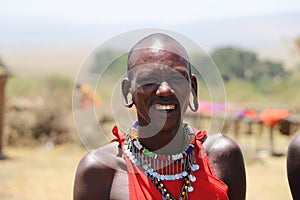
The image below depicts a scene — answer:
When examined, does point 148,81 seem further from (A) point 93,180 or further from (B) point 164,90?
(A) point 93,180

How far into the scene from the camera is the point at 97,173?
2.20 meters

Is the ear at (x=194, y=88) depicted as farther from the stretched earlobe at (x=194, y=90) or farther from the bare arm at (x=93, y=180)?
the bare arm at (x=93, y=180)

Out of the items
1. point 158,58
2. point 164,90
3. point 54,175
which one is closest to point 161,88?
point 164,90

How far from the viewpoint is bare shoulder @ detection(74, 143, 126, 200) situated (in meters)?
2.19

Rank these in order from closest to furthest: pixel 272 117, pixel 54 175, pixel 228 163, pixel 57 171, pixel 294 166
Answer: pixel 228 163 → pixel 294 166 → pixel 54 175 → pixel 57 171 → pixel 272 117

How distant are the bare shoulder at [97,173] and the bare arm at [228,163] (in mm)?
350

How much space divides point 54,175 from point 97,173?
8.40 meters

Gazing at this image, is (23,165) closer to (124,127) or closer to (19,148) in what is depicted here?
(19,148)

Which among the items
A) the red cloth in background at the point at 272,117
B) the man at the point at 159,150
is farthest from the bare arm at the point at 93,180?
the red cloth in background at the point at 272,117

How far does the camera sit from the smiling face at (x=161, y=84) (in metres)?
2.02

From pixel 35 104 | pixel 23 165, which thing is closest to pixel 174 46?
pixel 23 165

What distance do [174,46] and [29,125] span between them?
485 inches

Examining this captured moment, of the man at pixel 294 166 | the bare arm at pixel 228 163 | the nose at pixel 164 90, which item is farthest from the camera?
the man at pixel 294 166

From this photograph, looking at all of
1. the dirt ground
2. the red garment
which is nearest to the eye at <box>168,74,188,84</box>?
the red garment
